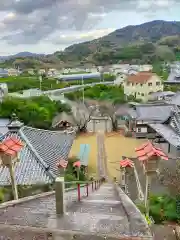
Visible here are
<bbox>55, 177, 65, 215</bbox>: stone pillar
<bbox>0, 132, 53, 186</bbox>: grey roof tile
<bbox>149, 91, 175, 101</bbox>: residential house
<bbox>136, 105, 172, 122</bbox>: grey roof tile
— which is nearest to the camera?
<bbox>55, 177, 65, 215</bbox>: stone pillar

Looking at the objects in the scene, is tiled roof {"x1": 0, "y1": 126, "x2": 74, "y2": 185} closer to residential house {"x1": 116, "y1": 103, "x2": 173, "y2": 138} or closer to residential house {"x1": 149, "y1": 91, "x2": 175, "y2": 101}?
residential house {"x1": 116, "y1": 103, "x2": 173, "y2": 138}

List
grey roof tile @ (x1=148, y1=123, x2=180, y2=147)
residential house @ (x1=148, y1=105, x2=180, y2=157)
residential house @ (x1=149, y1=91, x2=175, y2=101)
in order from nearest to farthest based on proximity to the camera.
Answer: residential house @ (x1=148, y1=105, x2=180, y2=157), grey roof tile @ (x1=148, y1=123, x2=180, y2=147), residential house @ (x1=149, y1=91, x2=175, y2=101)

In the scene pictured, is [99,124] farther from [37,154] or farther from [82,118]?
[37,154]

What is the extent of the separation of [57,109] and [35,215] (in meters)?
35.9

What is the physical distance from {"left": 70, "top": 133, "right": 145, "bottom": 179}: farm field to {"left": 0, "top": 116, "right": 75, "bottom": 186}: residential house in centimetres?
826

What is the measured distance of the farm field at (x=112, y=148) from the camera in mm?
27319

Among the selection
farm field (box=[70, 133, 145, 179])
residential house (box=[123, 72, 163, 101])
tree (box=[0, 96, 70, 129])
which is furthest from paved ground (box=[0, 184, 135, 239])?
residential house (box=[123, 72, 163, 101])

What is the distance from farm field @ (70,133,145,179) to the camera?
2732 centimetres

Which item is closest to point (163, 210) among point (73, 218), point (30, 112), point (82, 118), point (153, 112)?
point (73, 218)

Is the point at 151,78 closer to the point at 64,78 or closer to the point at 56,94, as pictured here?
the point at 56,94

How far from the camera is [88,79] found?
85.6m

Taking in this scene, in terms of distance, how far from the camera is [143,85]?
52.6 meters

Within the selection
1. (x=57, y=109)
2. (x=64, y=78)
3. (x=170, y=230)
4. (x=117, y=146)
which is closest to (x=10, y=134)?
(x=170, y=230)

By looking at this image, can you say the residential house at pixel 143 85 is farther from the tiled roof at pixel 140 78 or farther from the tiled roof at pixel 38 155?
the tiled roof at pixel 38 155
